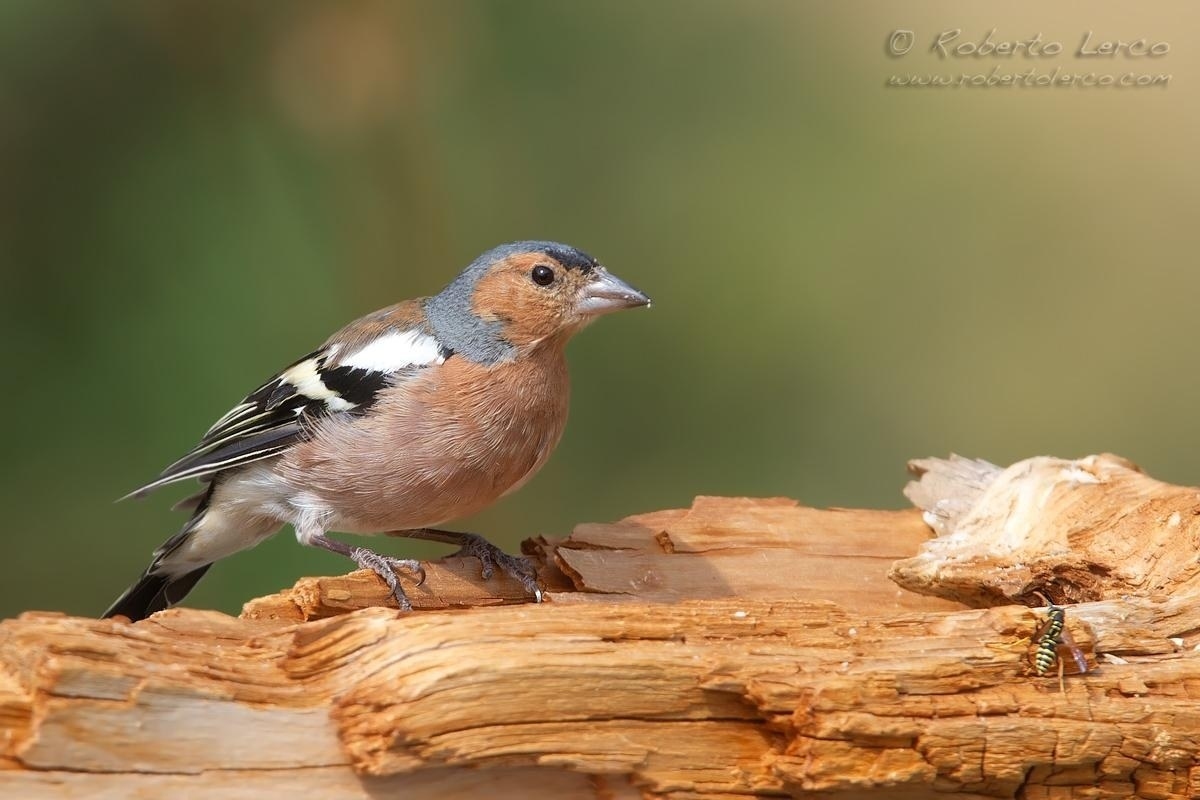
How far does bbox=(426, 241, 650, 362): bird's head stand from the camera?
3.85 m

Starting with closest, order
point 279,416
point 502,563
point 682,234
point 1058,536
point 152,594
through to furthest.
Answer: point 1058,536, point 502,563, point 279,416, point 152,594, point 682,234

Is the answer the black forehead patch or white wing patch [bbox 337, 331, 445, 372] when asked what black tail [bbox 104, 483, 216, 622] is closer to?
white wing patch [bbox 337, 331, 445, 372]

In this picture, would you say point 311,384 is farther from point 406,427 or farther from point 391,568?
point 391,568

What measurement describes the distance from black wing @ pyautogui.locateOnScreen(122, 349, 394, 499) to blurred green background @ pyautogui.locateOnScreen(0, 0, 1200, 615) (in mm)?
1127

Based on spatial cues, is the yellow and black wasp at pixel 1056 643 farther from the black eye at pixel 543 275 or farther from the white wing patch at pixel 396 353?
the white wing patch at pixel 396 353

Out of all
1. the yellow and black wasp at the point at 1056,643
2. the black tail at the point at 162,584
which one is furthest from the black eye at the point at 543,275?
the yellow and black wasp at the point at 1056,643

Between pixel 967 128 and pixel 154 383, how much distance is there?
411cm

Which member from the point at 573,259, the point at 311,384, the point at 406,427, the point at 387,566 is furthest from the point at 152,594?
the point at 573,259

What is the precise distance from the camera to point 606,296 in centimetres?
385

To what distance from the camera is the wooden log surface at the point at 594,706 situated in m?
2.26

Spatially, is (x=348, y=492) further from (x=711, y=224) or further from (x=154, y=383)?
(x=711, y=224)

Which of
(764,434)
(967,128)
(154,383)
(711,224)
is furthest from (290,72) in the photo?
(967,128)

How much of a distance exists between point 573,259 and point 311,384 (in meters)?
0.98

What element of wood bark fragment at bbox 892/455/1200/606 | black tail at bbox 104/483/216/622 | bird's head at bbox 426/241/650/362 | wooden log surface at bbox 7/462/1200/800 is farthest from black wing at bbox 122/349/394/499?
wood bark fragment at bbox 892/455/1200/606
